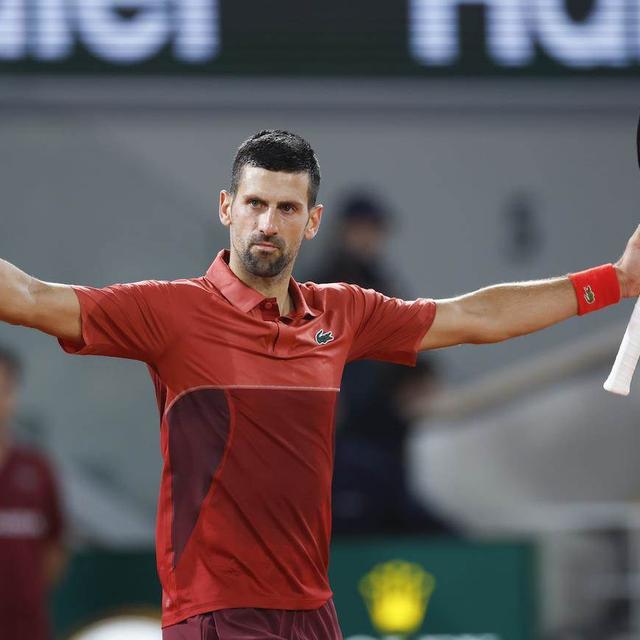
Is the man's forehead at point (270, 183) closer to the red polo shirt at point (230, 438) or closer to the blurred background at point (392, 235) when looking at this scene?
the red polo shirt at point (230, 438)

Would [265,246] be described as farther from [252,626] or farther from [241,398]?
[252,626]

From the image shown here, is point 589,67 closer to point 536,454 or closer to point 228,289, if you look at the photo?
point 536,454

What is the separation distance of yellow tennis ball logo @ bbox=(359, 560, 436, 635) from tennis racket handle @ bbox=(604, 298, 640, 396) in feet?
9.71

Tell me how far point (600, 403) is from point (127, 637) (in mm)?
2349

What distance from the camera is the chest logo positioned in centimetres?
371

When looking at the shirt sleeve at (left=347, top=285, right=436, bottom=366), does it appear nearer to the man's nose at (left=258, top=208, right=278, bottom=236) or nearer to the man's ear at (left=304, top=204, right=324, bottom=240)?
the man's ear at (left=304, top=204, right=324, bottom=240)

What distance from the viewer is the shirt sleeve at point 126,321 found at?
11.3 ft

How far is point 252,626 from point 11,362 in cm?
346

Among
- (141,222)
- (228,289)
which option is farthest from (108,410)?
(228,289)

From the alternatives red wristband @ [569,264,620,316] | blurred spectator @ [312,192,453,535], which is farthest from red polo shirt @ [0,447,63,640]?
red wristband @ [569,264,620,316]

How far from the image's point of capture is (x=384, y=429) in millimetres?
6820

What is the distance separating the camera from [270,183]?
11.9 ft

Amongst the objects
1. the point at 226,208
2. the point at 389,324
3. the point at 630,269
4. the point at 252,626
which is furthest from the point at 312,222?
the point at 252,626

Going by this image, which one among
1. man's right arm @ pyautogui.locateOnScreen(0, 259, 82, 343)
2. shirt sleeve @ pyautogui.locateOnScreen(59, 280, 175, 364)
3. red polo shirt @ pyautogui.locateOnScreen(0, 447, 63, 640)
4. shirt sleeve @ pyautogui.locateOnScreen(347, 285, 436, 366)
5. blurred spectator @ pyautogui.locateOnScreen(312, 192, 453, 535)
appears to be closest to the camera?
man's right arm @ pyautogui.locateOnScreen(0, 259, 82, 343)
